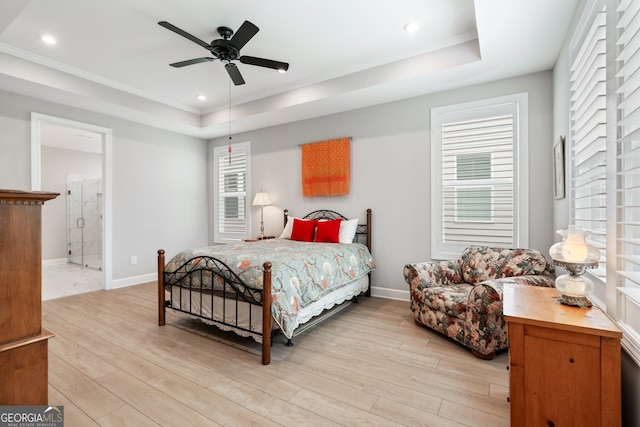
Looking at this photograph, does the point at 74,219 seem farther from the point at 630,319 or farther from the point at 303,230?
the point at 630,319

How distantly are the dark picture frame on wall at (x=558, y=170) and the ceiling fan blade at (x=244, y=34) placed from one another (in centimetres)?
279

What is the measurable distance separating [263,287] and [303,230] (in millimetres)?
1936

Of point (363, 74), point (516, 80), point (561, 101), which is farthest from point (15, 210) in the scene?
point (516, 80)

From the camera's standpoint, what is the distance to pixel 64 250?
6992 mm

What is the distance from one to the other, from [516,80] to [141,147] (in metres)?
5.41

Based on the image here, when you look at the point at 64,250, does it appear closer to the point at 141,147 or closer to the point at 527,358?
the point at 141,147

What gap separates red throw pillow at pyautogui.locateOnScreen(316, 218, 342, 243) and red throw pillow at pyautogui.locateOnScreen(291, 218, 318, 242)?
11 centimetres

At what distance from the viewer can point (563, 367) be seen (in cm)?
131

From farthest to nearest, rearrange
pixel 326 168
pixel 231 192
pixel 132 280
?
pixel 231 192
pixel 132 280
pixel 326 168

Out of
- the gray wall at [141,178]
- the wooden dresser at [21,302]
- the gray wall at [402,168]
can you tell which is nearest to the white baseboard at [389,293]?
the gray wall at [402,168]

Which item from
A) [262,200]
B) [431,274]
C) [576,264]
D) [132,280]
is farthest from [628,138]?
[132,280]

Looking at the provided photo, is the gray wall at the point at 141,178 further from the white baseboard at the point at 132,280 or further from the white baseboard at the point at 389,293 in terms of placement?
the white baseboard at the point at 389,293

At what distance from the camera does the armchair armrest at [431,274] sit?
299 cm

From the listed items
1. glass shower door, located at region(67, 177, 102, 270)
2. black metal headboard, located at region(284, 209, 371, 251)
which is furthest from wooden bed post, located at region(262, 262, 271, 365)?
glass shower door, located at region(67, 177, 102, 270)
